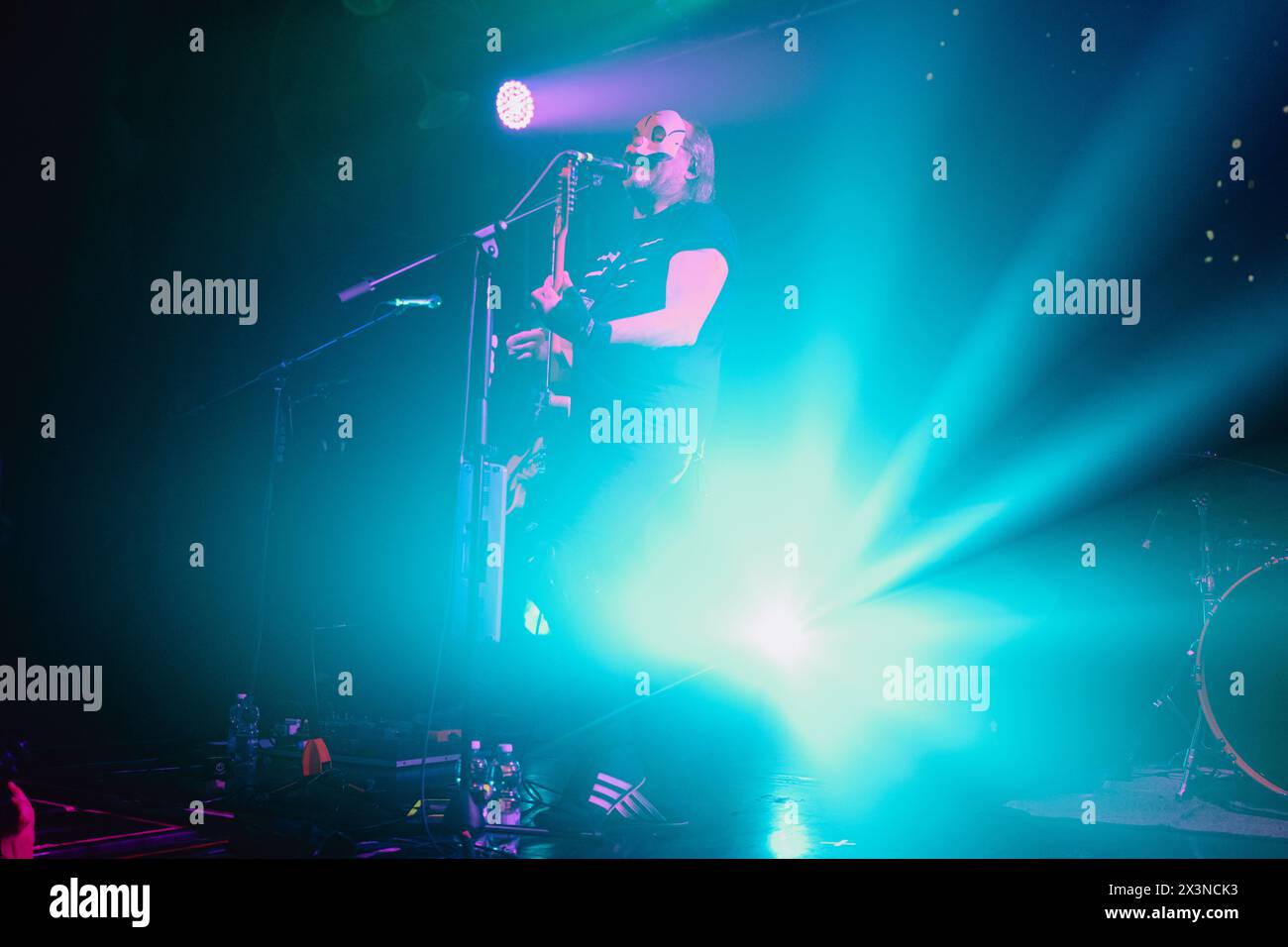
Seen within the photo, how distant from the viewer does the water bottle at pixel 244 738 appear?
3.45 meters

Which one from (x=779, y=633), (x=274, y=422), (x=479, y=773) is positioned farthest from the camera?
(x=274, y=422)

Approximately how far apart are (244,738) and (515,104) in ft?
8.46

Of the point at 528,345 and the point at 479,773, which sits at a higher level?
the point at 528,345

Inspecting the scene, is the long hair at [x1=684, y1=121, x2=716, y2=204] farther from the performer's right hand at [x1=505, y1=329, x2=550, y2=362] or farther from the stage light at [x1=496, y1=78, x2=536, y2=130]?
the performer's right hand at [x1=505, y1=329, x2=550, y2=362]

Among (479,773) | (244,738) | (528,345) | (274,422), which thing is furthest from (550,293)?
(244,738)

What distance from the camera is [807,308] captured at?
374cm

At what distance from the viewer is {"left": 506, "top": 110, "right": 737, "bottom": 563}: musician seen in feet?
11.5

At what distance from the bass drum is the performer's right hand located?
2.62 m

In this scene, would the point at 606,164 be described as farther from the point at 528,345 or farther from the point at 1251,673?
the point at 1251,673

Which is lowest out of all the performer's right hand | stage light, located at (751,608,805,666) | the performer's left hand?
stage light, located at (751,608,805,666)

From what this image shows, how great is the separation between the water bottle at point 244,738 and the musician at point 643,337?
134cm

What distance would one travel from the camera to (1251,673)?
342cm

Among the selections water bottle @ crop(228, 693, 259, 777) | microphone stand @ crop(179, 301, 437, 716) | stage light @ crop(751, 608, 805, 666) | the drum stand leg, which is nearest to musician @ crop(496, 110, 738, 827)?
stage light @ crop(751, 608, 805, 666)

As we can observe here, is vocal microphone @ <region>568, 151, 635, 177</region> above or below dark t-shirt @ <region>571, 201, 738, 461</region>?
above
